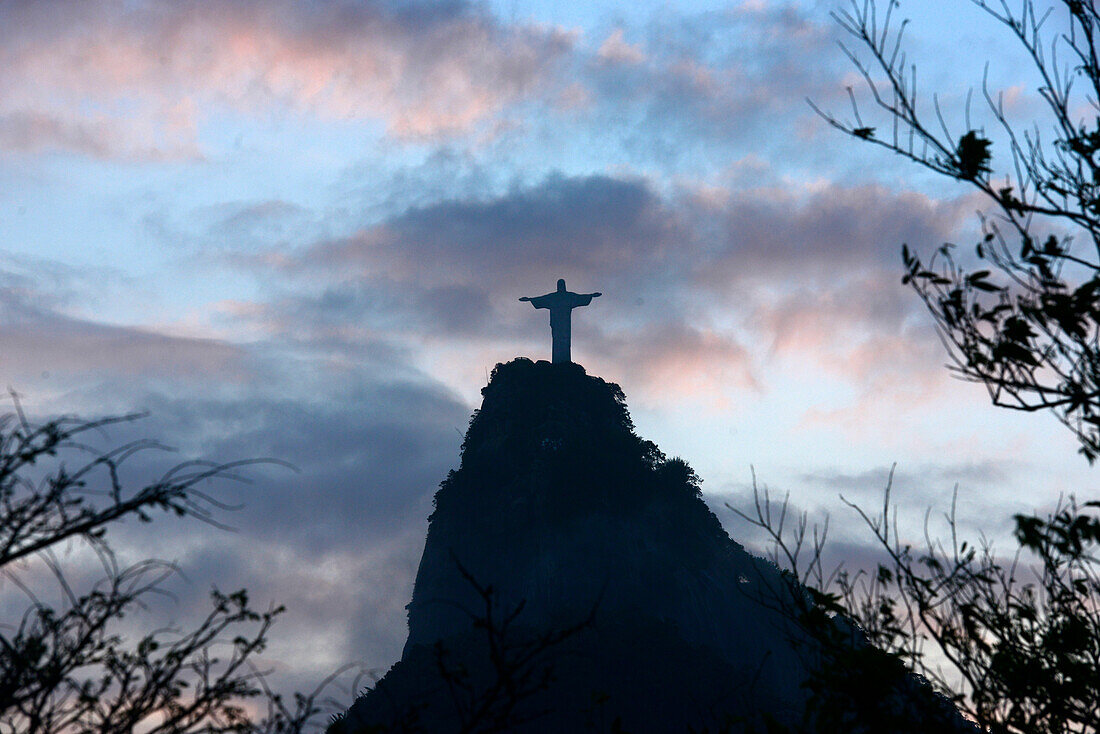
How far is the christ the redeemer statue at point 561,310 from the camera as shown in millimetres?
73250

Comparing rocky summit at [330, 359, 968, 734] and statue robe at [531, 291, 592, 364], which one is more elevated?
statue robe at [531, 291, 592, 364]

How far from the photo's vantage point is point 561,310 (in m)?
74.1

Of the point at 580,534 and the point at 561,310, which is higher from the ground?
the point at 561,310

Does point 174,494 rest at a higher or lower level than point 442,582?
lower

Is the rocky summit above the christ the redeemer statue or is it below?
below

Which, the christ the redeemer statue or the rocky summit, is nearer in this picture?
the rocky summit

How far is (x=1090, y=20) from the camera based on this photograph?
9.81 m

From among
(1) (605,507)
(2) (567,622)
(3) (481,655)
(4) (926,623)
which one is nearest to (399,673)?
(3) (481,655)

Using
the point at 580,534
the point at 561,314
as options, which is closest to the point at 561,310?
the point at 561,314

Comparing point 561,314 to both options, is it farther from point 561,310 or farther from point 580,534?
point 580,534

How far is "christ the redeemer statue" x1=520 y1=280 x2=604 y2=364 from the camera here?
73.2 metres

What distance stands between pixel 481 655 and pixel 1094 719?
48477mm

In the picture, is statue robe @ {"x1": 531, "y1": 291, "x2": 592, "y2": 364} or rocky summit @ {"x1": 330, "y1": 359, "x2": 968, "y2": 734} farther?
statue robe @ {"x1": 531, "y1": 291, "x2": 592, "y2": 364}

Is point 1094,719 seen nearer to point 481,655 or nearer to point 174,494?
point 174,494
